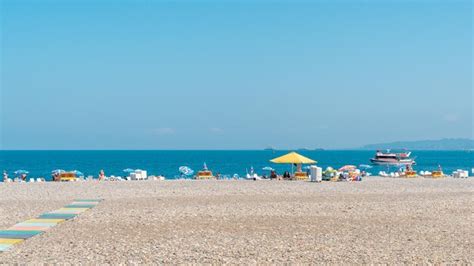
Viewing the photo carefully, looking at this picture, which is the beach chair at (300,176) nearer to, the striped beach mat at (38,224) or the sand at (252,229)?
the sand at (252,229)

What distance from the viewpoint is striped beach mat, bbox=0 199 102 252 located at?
10784 millimetres

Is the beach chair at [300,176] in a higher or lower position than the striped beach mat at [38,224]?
higher

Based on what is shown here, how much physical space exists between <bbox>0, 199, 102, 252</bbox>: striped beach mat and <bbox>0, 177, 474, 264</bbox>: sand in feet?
0.80

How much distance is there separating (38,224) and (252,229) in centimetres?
461

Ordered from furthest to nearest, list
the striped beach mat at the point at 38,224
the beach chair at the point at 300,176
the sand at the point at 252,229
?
the beach chair at the point at 300,176
the striped beach mat at the point at 38,224
the sand at the point at 252,229

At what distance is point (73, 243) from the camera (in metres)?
10.4

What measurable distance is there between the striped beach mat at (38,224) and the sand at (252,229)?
0.24 metres

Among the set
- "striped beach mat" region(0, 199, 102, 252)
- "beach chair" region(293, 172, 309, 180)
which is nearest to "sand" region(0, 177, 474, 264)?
"striped beach mat" region(0, 199, 102, 252)

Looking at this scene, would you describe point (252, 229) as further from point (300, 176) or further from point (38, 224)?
point (300, 176)

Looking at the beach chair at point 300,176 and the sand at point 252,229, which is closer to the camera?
the sand at point 252,229

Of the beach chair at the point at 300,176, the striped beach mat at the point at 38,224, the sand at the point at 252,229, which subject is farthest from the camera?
the beach chair at the point at 300,176

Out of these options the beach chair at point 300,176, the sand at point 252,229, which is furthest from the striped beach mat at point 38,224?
the beach chair at point 300,176

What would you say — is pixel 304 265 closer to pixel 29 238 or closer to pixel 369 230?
pixel 369 230

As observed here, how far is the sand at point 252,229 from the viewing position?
931cm
